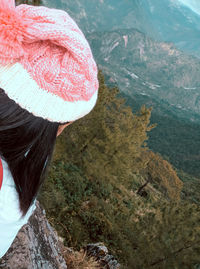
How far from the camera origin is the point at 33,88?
711mm

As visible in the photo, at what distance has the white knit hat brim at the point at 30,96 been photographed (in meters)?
0.67

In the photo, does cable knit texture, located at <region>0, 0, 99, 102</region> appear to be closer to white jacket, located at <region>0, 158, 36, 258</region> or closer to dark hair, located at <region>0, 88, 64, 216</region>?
dark hair, located at <region>0, 88, 64, 216</region>

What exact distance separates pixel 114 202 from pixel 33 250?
32.3 feet

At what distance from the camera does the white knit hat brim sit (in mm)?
672

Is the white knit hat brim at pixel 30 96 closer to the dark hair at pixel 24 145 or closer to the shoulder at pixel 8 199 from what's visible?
the dark hair at pixel 24 145

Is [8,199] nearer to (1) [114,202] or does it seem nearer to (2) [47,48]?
(2) [47,48]

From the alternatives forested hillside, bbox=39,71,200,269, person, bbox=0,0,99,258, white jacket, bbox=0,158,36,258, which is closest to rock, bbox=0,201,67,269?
white jacket, bbox=0,158,36,258

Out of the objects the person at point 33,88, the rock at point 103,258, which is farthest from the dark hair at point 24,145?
the rock at point 103,258

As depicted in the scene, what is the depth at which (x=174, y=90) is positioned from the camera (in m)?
196

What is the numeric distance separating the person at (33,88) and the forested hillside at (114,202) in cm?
403

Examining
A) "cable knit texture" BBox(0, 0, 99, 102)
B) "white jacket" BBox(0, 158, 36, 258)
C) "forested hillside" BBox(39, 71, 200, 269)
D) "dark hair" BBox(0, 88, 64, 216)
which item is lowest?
"forested hillside" BBox(39, 71, 200, 269)

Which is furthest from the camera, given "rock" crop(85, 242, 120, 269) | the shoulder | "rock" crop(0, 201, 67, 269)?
"rock" crop(85, 242, 120, 269)

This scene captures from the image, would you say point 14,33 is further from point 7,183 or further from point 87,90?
point 7,183

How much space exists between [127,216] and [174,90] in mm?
207786
